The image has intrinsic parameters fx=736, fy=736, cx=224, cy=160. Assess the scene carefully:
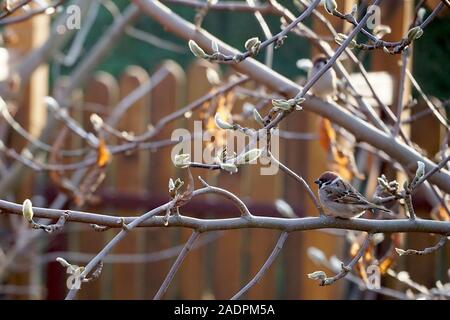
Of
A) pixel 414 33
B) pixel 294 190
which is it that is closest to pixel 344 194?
pixel 414 33

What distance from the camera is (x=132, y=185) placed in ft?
10.8

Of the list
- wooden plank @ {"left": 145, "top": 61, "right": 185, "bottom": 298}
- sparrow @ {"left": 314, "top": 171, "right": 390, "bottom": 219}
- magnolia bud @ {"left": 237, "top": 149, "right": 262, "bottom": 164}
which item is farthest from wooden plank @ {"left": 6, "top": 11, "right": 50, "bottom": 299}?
magnolia bud @ {"left": 237, "top": 149, "right": 262, "bottom": 164}

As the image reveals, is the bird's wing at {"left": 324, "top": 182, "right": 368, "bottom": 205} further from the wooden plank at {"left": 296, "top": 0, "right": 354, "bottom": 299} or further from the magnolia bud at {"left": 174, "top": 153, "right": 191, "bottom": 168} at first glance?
the wooden plank at {"left": 296, "top": 0, "right": 354, "bottom": 299}

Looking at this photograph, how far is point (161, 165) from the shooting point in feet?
10.8

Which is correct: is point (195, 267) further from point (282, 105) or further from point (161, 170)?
point (282, 105)

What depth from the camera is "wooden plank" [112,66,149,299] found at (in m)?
3.29

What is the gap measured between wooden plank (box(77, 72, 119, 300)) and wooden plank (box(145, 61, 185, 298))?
0.68 ft

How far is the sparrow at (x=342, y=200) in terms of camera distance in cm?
130

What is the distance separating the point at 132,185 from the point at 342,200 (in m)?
2.06

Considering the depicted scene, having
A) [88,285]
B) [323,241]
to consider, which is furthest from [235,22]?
[323,241]

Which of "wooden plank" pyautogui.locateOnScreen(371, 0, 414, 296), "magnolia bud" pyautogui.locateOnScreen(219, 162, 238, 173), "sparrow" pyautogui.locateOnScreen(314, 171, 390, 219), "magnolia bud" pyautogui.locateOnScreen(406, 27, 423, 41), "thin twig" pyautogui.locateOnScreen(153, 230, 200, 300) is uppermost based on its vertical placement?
"wooden plank" pyautogui.locateOnScreen(371, 0, 414, 296)

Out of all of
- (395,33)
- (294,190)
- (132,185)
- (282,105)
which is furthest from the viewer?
(132,185)

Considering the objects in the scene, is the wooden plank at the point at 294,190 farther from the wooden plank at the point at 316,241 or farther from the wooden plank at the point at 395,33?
the wooden plank at the point at 395,33

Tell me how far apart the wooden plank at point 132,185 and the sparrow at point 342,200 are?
6.31 ft
